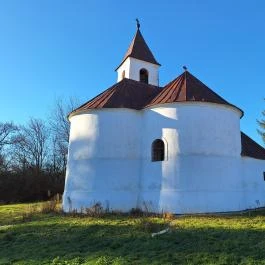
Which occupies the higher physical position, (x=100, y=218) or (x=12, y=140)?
(x=12, y=140)

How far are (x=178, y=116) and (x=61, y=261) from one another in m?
10.1

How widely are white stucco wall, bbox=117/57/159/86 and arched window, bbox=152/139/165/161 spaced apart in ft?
26.4

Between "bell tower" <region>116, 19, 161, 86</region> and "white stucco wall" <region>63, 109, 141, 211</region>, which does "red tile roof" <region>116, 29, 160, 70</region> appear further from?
"white stucco wall" <region>63, 109, 141, 211</region>

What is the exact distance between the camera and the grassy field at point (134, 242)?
27.6 ft

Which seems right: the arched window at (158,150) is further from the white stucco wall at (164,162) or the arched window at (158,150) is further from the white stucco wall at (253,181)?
the white stucco wall at (253,181)

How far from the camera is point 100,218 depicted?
15266 millimetres

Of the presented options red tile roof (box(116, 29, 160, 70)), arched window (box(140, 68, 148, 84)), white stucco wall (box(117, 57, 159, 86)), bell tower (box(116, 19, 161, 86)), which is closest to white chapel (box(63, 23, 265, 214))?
white stucco wall (box(117, 57, 159, 86))

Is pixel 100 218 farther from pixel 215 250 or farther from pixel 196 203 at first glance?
pixel 215 250

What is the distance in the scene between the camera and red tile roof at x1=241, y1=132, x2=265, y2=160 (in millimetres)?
19489

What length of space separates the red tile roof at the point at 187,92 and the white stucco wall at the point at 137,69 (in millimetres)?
5718

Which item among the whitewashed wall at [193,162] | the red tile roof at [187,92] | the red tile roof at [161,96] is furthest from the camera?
the red tile roof at [161,96]

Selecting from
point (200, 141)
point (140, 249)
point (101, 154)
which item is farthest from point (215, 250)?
point (101, 154)

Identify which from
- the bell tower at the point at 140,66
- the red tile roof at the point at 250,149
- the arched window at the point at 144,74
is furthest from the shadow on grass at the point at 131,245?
the arched window at the point at 144,74

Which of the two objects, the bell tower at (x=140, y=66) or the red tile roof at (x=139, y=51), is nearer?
the bell tower at (x=140, y=66)
